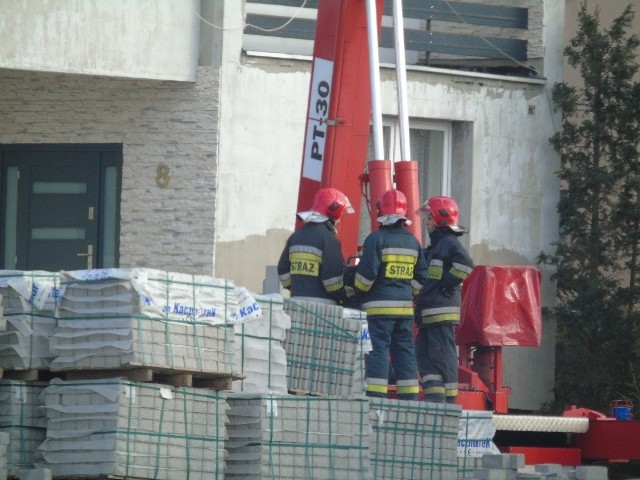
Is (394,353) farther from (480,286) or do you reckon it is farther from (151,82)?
(151,82)

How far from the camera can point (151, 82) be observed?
745 inches

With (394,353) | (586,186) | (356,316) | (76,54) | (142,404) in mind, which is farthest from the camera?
(586,186)

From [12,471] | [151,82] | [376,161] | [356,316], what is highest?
[151,82]

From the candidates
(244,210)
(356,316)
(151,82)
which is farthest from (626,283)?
(356,316)

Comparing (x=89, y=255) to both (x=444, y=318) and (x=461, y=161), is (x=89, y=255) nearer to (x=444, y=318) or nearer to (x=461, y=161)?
(x=461, y=161)

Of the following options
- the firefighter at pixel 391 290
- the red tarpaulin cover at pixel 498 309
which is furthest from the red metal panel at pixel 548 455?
the firefighter at pixel 391 290

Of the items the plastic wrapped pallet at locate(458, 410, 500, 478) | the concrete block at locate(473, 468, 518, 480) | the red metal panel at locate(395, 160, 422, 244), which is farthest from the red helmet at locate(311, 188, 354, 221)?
the concrete block at locate(473, 468, 518, 480)

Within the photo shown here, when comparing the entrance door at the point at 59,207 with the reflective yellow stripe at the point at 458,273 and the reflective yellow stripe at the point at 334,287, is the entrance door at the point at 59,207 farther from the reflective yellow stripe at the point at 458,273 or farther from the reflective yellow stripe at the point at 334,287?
the reflective yellow stripe at the point at 458,273

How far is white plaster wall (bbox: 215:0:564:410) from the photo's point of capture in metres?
18.8

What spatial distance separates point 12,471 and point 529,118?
1170cm

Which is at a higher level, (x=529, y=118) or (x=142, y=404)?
(x=529, y=118)

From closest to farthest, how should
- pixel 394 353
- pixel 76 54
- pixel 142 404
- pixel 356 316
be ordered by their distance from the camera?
pixel 142 404, pixel 356 316, pixel 394 353, pixel 76 54

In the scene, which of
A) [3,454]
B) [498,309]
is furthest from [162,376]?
[498,309]

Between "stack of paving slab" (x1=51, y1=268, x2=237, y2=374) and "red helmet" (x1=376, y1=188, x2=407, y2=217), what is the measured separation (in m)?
2.95
